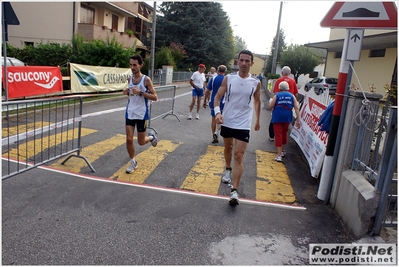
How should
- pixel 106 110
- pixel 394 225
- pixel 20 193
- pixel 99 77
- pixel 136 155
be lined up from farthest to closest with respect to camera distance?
pixel 99 77, pixel 106 110, pixel 136 155, pixel 20 193, pixel 394 225

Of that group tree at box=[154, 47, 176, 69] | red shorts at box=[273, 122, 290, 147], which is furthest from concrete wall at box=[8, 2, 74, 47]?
red shorts at box=[273, 122, 290, 147]

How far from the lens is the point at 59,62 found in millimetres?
20219

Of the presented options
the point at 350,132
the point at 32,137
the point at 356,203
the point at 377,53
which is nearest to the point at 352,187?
the point at 356,203

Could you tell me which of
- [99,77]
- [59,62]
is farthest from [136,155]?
[59,62]

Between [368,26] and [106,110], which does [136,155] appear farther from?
[106,110]

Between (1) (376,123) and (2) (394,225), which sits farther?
(1) (376,123)

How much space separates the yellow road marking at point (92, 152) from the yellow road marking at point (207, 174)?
1.84 meters

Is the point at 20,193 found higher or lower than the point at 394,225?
lower

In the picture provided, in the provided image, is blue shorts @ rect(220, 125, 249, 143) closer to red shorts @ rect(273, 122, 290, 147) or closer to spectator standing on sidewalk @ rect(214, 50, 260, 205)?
spectator standing on sidewalk @ rect(214, 50, 260, 205)

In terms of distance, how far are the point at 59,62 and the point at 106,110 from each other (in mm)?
10652

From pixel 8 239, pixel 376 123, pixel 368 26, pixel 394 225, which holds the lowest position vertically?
pixel 8 239

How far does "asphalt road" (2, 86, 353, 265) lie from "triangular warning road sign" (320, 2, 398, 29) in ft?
7.97

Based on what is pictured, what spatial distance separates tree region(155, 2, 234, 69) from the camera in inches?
1558

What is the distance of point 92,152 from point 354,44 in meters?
4.90
